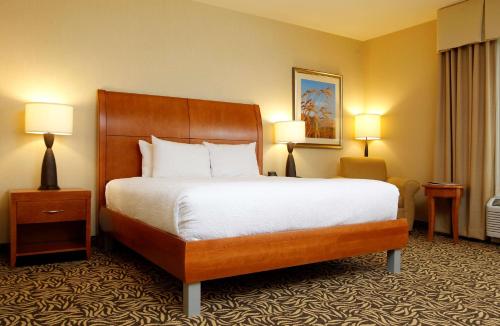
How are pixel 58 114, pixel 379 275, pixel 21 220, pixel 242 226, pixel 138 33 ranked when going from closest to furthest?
pixel 242 226, pixel 379 275, pixel 21 220, pixel 58 114, pixel 138 33

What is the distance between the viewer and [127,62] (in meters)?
4.24

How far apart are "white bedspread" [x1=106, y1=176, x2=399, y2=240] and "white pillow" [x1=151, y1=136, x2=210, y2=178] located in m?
0.66

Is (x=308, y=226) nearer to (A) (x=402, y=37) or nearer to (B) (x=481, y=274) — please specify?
(B) (x=481, y=274)

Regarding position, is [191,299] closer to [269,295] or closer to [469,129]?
[269,295]

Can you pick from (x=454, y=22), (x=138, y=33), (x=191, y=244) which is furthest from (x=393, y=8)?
(x=191, y=244)

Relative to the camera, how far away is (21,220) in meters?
3.26

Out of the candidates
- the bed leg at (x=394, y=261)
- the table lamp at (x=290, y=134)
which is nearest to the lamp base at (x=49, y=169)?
the table lamp at (x=290, y=134)

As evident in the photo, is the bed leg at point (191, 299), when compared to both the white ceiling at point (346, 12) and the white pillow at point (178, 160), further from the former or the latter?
the white ceiling at point (346, 12)

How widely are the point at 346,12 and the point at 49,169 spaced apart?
374 centimetres

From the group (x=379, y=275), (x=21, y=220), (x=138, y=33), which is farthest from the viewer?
(x=138, y=33)

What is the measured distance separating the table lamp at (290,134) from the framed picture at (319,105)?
466 mm

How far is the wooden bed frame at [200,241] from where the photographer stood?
2.22m

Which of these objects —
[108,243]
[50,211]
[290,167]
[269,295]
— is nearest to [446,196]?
[290,167]

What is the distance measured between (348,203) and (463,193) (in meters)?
2.48
